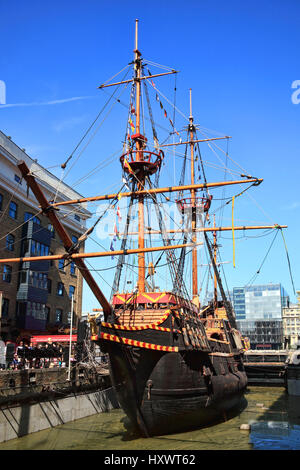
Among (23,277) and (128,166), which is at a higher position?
(128,166)

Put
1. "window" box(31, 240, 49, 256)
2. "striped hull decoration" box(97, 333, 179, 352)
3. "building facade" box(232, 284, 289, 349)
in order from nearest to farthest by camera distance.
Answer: "striped hull decoration" box(97, 333, 179, 352) < "window" box(31, 240, 49, 256) < "building facade" box(232, 284, 289, 349)

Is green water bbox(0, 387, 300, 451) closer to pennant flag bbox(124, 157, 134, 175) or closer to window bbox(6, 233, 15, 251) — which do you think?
pennant flag bbox(124, 157, 134, 175)

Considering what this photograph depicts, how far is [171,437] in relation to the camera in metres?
18.2

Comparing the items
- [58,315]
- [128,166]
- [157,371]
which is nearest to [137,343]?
[157,371]

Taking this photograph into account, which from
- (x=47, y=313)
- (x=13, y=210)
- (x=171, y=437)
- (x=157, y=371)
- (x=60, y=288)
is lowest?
(x=171, y=437)

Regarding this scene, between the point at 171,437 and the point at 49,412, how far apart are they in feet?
21.0

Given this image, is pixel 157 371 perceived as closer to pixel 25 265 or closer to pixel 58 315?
pixel 25 265

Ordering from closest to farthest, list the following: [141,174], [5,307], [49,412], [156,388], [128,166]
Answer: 1. [156,388]
2. [49,412]
3. [128,166]
4. [141,174]
5. [5,307]

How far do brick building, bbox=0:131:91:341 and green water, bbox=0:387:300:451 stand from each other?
12703mm

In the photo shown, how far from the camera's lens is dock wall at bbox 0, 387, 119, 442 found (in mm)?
17578

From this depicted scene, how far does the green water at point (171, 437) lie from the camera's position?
17047mm

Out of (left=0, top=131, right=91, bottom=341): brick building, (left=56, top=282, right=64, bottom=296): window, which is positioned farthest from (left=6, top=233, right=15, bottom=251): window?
(left=56, top=282, right=64, bottom=296): window

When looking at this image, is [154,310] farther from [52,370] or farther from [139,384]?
[52,370]
